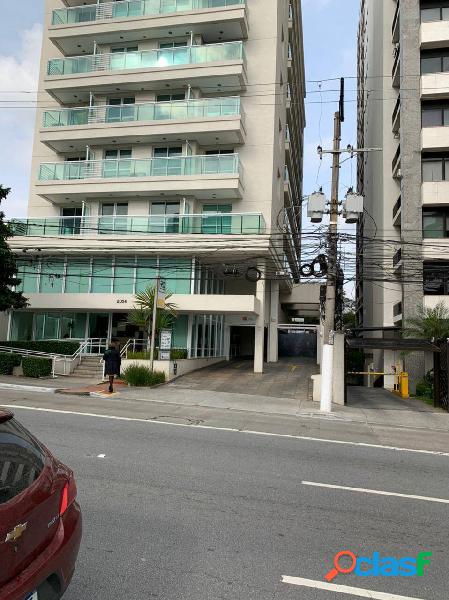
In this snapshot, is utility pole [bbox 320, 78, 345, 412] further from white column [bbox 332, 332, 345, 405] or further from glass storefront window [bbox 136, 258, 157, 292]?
glass storefront window [bbox 136, 258, 157, 292]

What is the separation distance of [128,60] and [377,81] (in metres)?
18.6

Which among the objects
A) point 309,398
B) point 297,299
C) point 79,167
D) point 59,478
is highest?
point 79,167

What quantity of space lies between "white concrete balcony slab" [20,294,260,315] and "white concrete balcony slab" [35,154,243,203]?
6308 millimetres

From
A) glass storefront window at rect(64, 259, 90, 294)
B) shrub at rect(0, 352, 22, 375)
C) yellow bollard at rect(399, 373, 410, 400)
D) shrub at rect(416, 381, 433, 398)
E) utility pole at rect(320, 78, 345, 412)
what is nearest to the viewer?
utility pole at rect(320, 78, 345, 412)

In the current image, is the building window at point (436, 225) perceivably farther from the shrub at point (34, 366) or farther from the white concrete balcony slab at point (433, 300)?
the shrub at point (34, 366)

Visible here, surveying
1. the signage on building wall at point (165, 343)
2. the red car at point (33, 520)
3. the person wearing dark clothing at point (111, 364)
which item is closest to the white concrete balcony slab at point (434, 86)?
the signage on building wall at point (165, 343)

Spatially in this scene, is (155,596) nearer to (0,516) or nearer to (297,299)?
(0,516)

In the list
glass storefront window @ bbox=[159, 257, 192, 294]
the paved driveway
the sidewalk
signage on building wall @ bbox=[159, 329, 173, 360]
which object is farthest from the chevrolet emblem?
glass storefront window @ bbox=[159, 257, 192, 294]

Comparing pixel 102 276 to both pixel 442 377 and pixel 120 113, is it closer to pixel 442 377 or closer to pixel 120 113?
pixel 120 113

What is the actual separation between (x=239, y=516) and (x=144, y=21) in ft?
100

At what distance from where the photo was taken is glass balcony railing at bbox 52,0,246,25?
90.9ft

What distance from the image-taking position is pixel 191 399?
15.7m

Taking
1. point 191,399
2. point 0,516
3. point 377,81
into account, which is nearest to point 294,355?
point 377,81

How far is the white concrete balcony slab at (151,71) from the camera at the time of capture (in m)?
26.7
